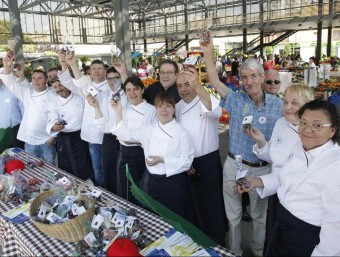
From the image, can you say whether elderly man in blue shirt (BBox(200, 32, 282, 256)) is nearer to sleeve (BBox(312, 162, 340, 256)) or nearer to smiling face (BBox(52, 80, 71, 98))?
sleeve (BBox(312, 162, 340, 256))

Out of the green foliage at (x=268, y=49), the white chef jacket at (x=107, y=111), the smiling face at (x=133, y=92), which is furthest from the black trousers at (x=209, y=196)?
the green foliage at (x=268, y=49)

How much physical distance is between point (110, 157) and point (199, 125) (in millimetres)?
1246

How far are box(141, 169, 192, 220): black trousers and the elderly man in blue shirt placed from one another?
40 centimetres

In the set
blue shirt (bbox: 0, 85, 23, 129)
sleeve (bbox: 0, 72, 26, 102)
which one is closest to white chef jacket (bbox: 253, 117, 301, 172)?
sleeve (bbox: 0, 72, 26, 102)

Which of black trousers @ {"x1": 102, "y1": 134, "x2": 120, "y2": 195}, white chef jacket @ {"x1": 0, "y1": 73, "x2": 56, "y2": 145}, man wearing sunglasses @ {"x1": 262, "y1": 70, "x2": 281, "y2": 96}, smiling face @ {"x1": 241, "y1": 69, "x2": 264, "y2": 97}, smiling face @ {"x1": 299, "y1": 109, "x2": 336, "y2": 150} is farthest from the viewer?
white chef jacket @ {"x1": 0, "y1": 73, "x2": 56, "y2": 145}

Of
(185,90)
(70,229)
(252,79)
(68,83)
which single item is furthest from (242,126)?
(68,83)

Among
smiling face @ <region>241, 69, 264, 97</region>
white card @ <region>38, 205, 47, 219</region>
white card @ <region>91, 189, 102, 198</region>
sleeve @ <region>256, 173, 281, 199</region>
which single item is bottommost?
white card @ <region>91, 189, 102, 198</region>

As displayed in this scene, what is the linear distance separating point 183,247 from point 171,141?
89 cm

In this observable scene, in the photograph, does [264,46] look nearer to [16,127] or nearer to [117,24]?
[117,24]

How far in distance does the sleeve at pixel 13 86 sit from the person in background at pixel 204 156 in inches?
88.3

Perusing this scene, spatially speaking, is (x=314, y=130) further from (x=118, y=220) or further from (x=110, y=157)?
(x=110, y=157)

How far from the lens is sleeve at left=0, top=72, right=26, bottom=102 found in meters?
3.75

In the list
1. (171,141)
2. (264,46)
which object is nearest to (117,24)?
(171,141)

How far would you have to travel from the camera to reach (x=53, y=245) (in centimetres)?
168
